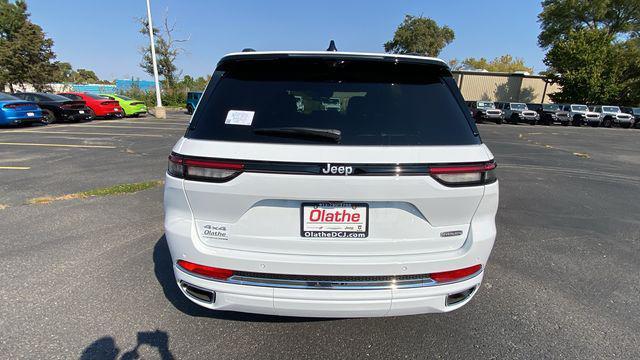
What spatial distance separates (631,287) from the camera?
3.20 meters

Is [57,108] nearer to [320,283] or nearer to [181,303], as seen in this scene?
[181,303]

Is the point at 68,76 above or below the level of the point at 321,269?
above

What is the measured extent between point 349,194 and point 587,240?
156 inches

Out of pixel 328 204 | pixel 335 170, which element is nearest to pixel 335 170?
pixel 335 170

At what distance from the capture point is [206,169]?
196 centimetres

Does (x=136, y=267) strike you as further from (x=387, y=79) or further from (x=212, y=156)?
(x=387, y=79)

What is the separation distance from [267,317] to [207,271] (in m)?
0.80

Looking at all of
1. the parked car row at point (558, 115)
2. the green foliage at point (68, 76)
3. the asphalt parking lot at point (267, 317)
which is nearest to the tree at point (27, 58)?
the green foliage at point (68, 76)

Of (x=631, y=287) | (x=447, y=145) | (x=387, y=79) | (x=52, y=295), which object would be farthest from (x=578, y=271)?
(x=52, y=295)

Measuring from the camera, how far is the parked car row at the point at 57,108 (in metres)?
14.0

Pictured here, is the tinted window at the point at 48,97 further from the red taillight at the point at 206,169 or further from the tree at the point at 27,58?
the tree at the point at 27,58

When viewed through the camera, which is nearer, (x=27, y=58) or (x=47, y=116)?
(x=47, y=116)

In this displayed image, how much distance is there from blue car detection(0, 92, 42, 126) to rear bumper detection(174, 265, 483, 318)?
1684 centimetres

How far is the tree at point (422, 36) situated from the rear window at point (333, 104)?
54208 mm
